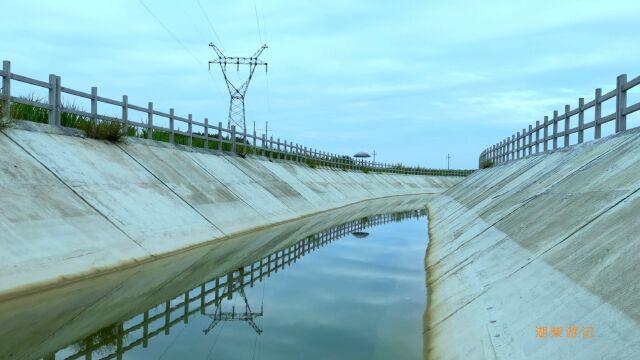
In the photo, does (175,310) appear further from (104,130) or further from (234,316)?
(104,130)

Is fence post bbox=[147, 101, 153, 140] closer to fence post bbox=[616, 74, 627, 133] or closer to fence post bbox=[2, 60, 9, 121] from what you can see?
fence post bbox=[2, 60, 9, 121]

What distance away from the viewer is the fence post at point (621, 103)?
12953mm

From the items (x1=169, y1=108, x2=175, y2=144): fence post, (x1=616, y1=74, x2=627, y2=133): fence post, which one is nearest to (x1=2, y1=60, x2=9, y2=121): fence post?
(x1=169, y1=108, x2=175, y2=144): fence post

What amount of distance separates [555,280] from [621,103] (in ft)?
30.1

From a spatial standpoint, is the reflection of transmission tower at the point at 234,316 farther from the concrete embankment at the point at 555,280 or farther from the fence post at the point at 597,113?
the fence post at the point at 597,113

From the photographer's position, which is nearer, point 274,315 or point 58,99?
point 274,315

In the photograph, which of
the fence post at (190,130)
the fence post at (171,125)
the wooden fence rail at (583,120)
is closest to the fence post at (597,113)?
the wooden fence rail at (583,120)

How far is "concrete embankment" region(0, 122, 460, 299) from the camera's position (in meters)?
9.73

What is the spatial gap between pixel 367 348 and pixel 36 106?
12.5 meters

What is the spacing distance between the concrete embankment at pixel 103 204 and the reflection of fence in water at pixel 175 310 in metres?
1.94

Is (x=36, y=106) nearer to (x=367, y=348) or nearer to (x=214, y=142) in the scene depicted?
(x=367, y=348)

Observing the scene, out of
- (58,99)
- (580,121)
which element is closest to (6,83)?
(58,99)

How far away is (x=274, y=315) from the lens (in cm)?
903

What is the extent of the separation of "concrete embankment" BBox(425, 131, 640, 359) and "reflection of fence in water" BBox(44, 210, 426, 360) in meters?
3.71
